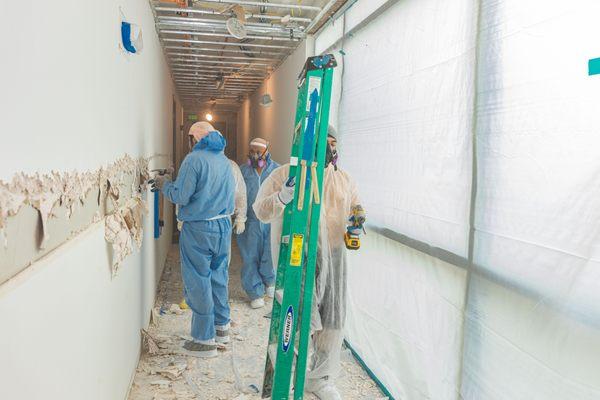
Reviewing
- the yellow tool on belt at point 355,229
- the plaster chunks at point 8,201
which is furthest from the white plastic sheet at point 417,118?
the plaster chunks at point 8,201

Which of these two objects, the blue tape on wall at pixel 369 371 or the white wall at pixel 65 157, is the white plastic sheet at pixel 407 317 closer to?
the blue tape on wall at pixel 369 371

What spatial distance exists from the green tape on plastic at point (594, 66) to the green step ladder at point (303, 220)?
36.3 inches

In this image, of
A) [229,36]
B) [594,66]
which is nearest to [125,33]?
[594,66]

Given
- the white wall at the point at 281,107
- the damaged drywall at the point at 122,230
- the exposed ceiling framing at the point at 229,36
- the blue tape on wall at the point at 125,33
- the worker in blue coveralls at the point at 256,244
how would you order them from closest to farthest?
the damaged drywall at the point at 122,230 → the blue tape on wall at the point at 125,33 → the exposed ceiling framing at the point at 229,36 → the worker in blue coveralls at the point at 256,244 → the white wall at the point at 281,107

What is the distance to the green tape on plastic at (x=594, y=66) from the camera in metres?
1.14

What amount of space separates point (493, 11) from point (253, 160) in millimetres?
2661

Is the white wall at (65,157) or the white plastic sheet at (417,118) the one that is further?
the white plastic sheet at (417,118)

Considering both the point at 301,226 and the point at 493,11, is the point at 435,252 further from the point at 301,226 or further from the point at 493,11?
the point at 493,11

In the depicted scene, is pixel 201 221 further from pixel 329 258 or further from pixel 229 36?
pixel 229 36

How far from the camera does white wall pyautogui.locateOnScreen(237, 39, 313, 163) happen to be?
4227mm

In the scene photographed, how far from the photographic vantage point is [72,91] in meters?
1.17

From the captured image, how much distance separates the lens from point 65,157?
1.11 meters

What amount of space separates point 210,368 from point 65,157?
6.20ft

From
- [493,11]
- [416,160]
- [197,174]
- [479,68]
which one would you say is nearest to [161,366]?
[197,174]
